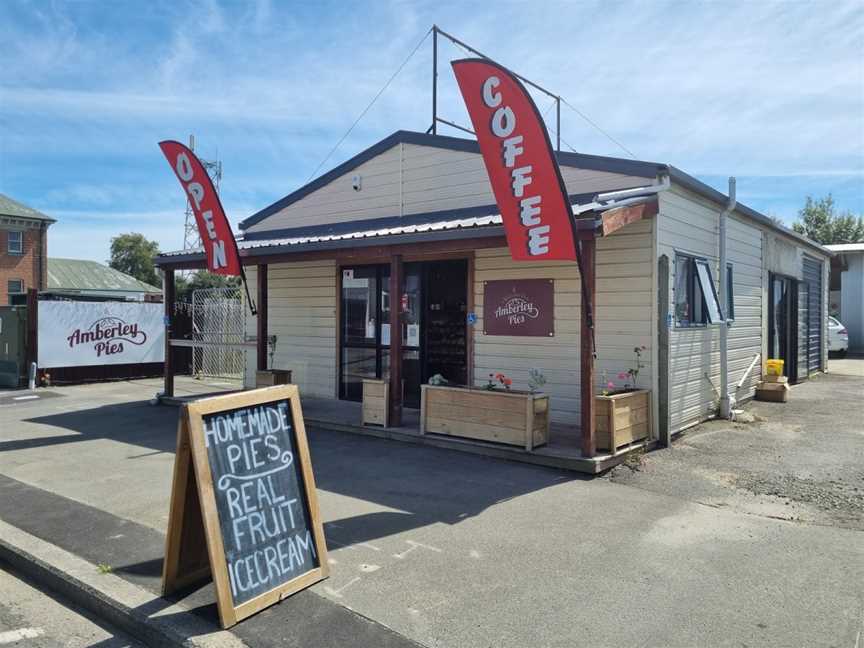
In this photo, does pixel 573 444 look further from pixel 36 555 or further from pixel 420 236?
pixel 36 555

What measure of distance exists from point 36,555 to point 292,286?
24.7ft

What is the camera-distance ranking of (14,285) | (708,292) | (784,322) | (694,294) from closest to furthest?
(694,294), (708,292), (784,322), (14,285)

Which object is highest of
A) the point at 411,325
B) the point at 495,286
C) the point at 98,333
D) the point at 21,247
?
the point at 21,247

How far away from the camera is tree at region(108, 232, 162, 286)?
56.4 m

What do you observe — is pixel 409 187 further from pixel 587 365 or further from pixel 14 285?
pixel 14 285

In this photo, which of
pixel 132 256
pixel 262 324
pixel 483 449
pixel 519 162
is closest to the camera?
pixel 519 162

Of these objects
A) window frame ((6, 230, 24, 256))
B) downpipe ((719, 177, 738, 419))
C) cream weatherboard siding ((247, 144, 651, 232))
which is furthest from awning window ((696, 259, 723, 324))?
window frame ((6, 230, 24, 256))

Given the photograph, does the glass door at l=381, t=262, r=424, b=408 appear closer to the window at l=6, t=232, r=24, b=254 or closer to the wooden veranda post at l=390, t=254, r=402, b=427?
the wooden veranda post at l=390, t=254, r=402, b=427

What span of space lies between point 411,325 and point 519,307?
6.21 feet

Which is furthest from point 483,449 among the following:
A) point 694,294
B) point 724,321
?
point 724,321

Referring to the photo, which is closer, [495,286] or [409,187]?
[495,286]

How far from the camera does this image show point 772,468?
6.53 m

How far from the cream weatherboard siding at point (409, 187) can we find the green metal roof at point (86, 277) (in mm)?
29057

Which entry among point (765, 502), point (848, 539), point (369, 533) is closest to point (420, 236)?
point (369, 533)
